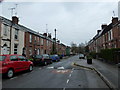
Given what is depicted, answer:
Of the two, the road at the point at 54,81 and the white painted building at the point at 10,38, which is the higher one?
the white painted building at the point at 10,38

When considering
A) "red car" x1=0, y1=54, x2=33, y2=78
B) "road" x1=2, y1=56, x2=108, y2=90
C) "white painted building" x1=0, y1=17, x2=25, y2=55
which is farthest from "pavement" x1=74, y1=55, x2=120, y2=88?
"white painted building" x1=0, y1=17, x2=25, y2=55

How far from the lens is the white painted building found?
1677cm

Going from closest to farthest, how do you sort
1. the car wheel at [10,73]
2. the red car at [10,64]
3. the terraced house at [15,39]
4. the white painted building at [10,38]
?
the red car at [10,64] → the car wheel at [10,73] → the white painted building at [10,38] → the terraced house at [15,39]

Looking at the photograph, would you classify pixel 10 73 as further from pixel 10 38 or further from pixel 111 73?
pixel 10 38

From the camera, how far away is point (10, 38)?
18703 mm

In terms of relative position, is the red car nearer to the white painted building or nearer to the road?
the road

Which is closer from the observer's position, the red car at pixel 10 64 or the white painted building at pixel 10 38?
the red car at pixel 10 64

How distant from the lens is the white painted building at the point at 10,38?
660 inches

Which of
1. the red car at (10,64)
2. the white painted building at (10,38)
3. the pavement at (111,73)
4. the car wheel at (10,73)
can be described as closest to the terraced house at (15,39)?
the white painted building at (10,38)

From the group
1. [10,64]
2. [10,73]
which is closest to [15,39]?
[10,64]

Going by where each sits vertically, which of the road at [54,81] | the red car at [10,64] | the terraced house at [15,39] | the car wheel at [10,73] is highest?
the terraced house at [15,39]

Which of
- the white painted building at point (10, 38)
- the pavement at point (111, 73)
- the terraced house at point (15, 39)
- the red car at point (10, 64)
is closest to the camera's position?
the pavement at point (111, 73)

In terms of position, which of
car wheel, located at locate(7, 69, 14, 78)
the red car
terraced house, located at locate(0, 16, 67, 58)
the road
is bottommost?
the road

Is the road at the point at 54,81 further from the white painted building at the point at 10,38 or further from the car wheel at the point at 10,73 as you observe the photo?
the white painted building at the point at 10,38
